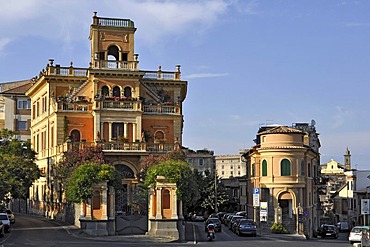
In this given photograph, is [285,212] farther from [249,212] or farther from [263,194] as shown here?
[249,212]

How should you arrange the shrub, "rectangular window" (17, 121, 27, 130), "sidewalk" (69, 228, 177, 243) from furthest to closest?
"rectangular window" (17, 121, 27, 130), the shrub, "sidewalk" (69, 228, 177, 243)

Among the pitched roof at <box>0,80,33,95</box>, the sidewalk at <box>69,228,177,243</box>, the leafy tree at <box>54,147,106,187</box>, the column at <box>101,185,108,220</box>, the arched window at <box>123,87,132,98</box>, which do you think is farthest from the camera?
the pitched roof at <box>0,80,33,95</box>

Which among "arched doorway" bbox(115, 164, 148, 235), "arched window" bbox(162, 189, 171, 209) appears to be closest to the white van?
"arched doorway" bbox(115, 164, 148, 235)

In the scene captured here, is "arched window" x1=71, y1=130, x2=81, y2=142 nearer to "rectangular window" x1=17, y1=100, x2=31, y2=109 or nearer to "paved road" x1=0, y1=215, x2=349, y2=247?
"paved road" x1=0, y1=215, x2=349, y2=247

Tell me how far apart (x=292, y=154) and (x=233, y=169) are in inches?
4123

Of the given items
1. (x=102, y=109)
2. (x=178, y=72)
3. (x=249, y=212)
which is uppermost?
(x=178, y=72)

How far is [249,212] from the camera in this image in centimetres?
6794

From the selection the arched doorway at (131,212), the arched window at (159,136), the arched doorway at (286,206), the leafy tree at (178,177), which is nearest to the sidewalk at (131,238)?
the arched doorway at (131,212)

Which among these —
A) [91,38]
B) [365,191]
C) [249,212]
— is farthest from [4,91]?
[365,191]

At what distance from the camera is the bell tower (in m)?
62.0

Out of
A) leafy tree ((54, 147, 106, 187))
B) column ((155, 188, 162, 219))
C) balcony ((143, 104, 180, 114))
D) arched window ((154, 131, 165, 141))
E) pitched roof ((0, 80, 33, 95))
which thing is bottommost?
column ((155, 188, 162, 219))

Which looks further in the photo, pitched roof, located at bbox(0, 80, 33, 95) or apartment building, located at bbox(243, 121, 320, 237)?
pitched roof, located at bbox(0, 80, 33, 95)

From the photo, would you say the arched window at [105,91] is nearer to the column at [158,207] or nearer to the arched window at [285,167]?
the arched window at [285,167]

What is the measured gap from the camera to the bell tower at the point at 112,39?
6203 cm
